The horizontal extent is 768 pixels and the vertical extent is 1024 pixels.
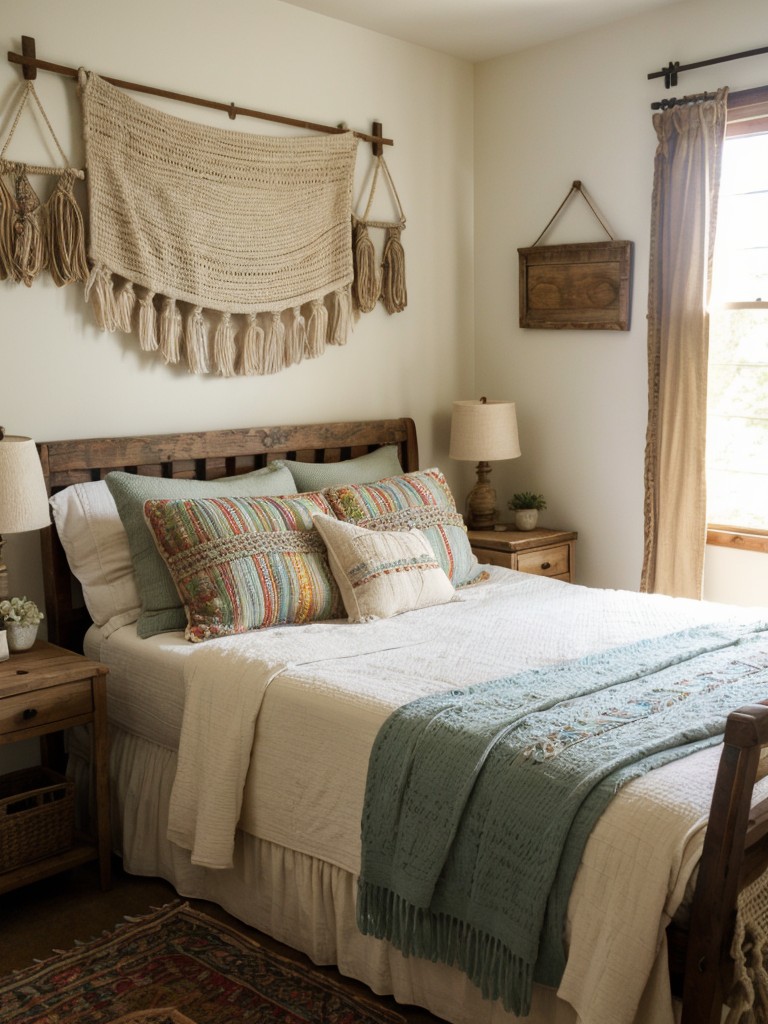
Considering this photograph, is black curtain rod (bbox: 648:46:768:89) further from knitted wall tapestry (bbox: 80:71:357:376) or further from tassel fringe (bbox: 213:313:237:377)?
tassel fringe (bbox: 213:313:237:377)

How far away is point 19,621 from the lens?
2748 millimetres

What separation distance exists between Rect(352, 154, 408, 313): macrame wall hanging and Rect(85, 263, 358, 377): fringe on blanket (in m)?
0.08

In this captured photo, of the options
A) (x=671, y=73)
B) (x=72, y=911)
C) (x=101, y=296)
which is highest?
(x=671, y=73)

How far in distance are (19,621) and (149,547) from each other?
1.35 feet

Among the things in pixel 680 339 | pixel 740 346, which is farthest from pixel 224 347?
pixel 740 346

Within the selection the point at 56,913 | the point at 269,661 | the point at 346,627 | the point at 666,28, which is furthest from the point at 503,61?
the point at 56,913

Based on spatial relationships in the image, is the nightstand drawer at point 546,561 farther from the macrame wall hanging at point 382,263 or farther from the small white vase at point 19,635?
the small white vase at point 19,635

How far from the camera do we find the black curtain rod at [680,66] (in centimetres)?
346

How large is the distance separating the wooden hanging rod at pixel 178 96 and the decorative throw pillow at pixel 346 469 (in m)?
1.16

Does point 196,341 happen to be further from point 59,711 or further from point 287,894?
point 287,894

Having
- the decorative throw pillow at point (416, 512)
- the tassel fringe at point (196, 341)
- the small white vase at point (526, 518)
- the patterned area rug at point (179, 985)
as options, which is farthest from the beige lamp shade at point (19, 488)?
the small white vase at point (526, 518)

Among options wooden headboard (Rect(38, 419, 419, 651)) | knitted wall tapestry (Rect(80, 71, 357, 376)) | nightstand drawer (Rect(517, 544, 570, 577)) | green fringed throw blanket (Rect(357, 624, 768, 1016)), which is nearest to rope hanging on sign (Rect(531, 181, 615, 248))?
knitted wall tapestry (Rect(80, 71, 357, 376))

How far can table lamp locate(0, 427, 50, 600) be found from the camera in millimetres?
2641

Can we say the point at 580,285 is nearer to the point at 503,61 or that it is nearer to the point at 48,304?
the point at 503,61
